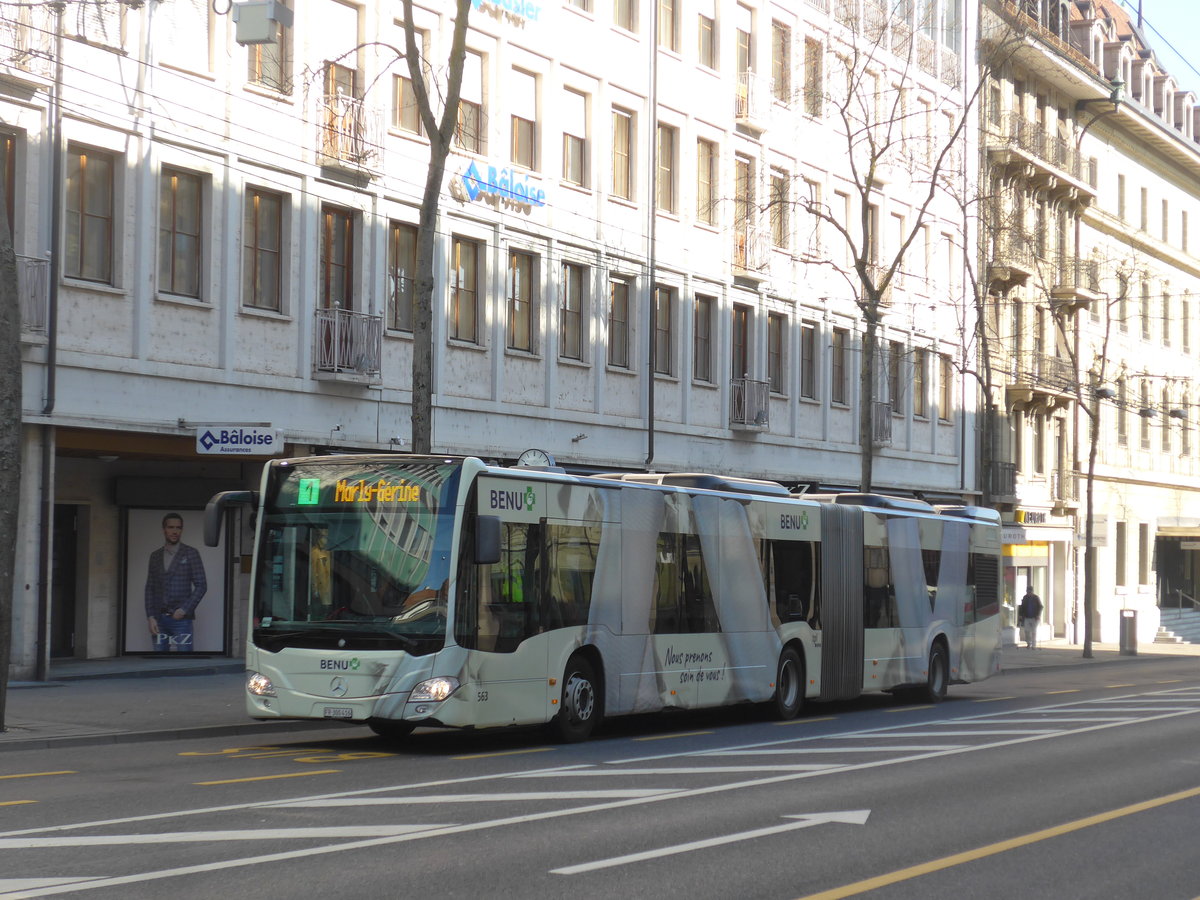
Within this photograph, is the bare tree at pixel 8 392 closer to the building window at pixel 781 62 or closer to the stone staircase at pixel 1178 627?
the building window at pixel 781 62

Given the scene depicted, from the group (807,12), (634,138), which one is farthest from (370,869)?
(807,12)

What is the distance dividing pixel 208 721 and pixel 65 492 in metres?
8.11

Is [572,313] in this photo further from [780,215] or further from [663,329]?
[780,215]

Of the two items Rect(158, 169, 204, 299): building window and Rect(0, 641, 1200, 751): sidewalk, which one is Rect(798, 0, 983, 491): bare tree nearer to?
Rect(158, 169, 204, 299): building window

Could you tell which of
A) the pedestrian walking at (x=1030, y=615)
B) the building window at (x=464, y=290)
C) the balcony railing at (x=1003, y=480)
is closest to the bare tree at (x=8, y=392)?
the building window at (x=464, y=290)

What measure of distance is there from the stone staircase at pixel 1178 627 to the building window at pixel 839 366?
75.2ft

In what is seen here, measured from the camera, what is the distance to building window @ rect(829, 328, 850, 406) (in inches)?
1750

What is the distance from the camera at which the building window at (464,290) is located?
3116cm

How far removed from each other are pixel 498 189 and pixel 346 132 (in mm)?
4284

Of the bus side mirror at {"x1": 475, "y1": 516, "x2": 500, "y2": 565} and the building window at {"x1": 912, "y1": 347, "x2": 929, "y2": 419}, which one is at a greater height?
the building window at {"x1": 912, "y1": 347, "x2": 929, "y2": 419}

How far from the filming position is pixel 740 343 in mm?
40250

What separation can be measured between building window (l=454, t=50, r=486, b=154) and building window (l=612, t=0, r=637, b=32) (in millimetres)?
4979

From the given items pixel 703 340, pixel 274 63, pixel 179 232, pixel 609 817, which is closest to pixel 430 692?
pixel 609 817

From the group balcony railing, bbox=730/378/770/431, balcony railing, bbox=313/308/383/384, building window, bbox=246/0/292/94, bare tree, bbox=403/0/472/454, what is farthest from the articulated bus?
balcony railing, bbox=730/378/770/431
